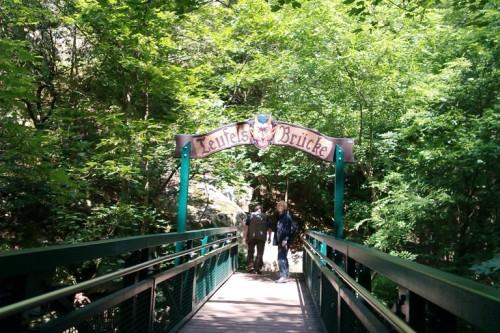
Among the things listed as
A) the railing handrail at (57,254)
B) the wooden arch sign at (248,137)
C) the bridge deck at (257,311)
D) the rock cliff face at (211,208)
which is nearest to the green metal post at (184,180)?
the wooden arch sign at (248,137)

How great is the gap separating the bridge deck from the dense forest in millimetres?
2927

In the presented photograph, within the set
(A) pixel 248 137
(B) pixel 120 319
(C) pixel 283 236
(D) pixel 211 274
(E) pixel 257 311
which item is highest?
(A) pixel 248 137

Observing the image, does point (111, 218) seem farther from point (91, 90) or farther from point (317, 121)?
point (317, 121)

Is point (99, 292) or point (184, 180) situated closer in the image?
point (99, 292)

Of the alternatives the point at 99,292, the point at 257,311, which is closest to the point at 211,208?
the point at 257,311

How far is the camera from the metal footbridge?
183 cm

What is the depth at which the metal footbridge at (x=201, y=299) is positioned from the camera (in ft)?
6.01

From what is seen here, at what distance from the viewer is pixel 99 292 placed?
381 cm

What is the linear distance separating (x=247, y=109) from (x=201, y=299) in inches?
377

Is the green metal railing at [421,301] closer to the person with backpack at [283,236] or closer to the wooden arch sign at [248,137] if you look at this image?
the wooden arch sign at [248,137]

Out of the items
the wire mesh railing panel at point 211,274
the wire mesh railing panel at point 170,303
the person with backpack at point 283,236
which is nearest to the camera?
the wire mesh railing panel at point 170,303

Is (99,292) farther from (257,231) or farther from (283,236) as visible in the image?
(257,231)

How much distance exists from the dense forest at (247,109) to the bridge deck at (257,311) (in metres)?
2.93

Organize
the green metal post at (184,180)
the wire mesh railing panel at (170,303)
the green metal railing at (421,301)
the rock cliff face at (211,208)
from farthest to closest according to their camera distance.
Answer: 1. the rock cliff face at (211,208)
2. the green metal post at (184,180)
3. the wire mesh railing panel at (170,303)
4. the green metal railing at (421,301)
